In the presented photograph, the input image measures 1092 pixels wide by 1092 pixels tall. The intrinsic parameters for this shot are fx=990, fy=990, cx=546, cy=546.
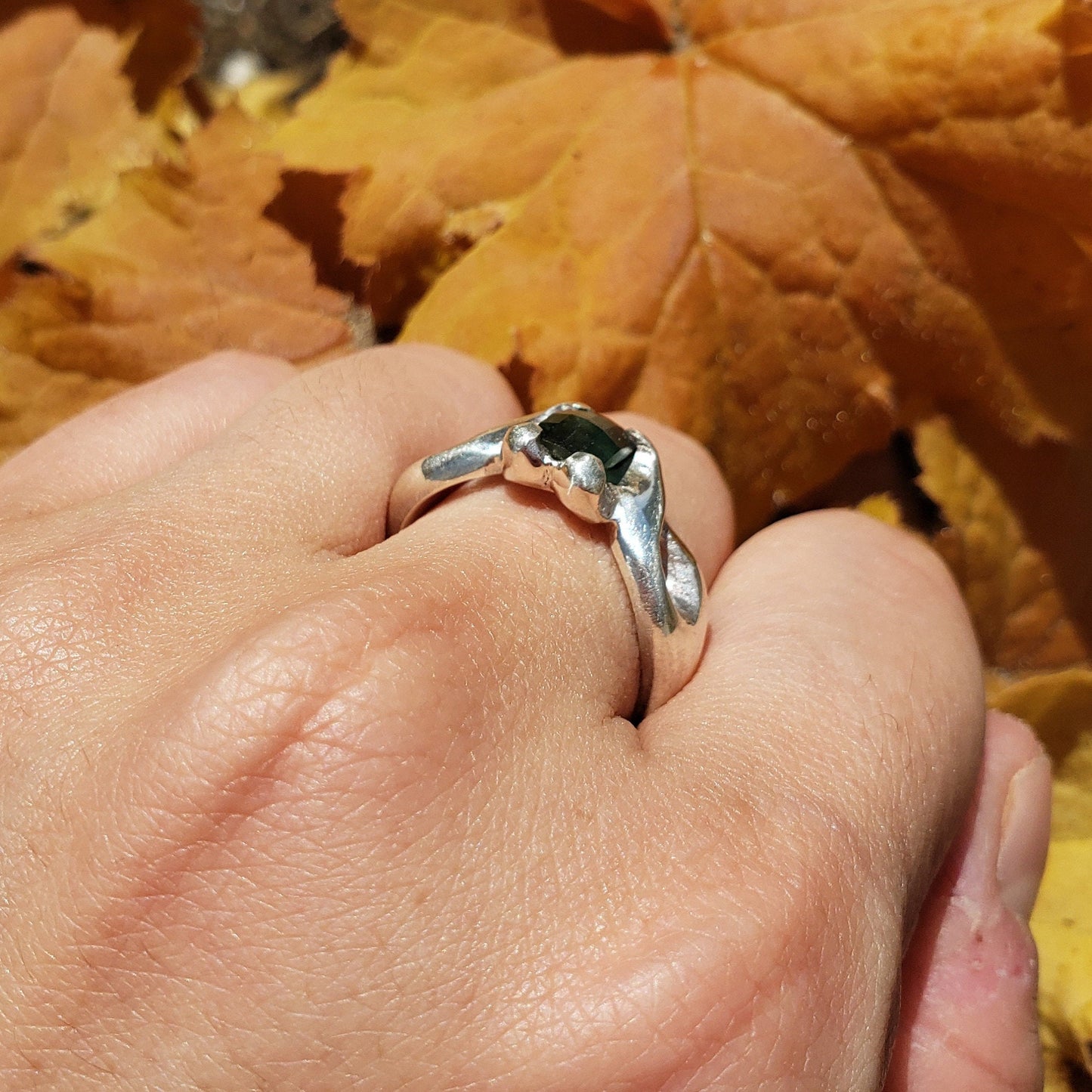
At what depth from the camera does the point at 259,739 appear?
670mm

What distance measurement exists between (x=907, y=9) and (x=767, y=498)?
0.54 m

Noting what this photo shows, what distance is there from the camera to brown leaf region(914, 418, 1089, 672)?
119 cm

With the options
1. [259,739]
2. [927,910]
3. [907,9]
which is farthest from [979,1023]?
[907,9]

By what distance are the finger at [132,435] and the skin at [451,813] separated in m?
0.04

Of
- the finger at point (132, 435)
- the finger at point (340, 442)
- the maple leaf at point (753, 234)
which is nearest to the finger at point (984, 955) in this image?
the maple leaf at point (753, 234)

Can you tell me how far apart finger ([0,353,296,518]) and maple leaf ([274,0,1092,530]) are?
0.81 ft

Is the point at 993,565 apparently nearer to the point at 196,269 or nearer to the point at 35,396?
the point at 196,269

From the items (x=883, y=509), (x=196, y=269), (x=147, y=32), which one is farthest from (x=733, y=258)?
(x=147, y=32)

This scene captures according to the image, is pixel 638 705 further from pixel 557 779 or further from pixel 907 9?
pixel 907 9

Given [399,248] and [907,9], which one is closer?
[907,9]

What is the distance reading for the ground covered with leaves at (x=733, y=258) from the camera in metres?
1.08

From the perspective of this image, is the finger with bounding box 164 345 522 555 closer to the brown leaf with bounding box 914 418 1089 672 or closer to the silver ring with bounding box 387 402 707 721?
the silver ring with bounding box 387 402 707 721

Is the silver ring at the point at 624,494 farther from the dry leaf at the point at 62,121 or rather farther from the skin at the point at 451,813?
the dry leaf at the point at 62,121

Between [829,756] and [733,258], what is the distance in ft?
1.92
